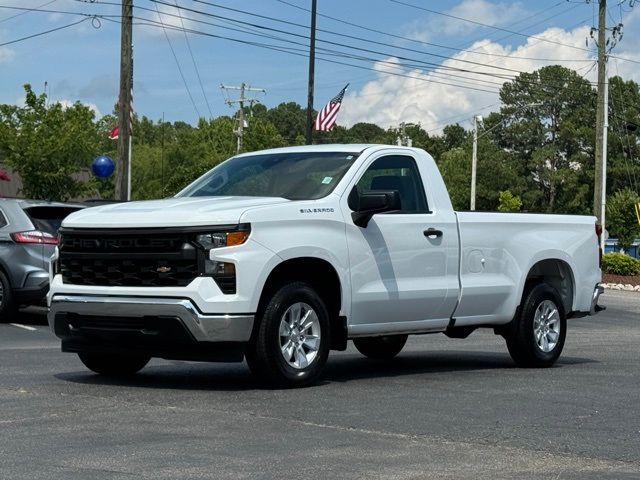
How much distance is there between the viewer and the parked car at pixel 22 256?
17406mm

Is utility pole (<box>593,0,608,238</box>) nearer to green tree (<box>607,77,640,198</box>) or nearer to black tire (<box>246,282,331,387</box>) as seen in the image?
black tire (<box>246,282,331,387</box>)

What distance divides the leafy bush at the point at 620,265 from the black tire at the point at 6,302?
2683 cm

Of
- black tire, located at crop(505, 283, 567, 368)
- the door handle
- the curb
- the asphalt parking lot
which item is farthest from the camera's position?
the curb

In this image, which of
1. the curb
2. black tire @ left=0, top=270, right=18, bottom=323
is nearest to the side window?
black tire @ left=0, top=270, right=18, bottom=323

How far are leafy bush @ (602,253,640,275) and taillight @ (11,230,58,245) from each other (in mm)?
26577

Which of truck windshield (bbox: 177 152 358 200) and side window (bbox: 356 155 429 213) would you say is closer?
truck windshield (bbox: 177 152 358 200)

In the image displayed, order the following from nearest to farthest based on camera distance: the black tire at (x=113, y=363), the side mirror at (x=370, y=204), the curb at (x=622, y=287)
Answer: the side mirror at (x=370, y=204) < the black tire at (x=113, y=363) < the curb at (x=622, y=287)

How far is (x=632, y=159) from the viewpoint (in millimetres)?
101312

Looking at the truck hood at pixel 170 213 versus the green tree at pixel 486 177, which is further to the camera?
the green tree at pixel 486 177

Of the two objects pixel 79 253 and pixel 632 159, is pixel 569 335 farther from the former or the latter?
pixel 632 159

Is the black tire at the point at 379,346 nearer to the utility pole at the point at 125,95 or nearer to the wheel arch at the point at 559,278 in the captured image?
the wheel arch at the point at 559,278

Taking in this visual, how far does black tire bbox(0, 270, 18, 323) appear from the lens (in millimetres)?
17406

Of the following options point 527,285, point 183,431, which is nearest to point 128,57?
point 527,285

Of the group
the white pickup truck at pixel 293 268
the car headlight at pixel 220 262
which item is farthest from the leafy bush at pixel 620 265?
the car headlight at pixel 220 262
